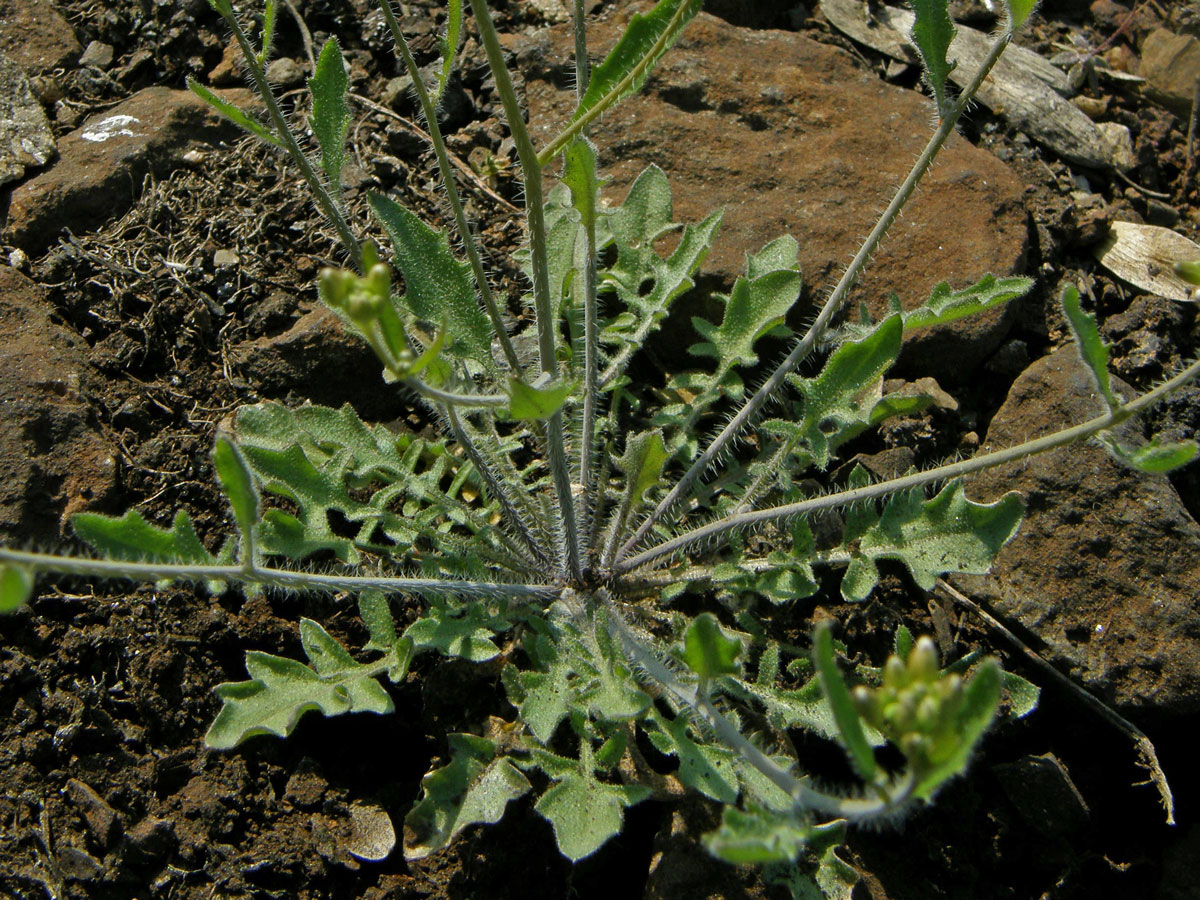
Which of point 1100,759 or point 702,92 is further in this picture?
point 702,92

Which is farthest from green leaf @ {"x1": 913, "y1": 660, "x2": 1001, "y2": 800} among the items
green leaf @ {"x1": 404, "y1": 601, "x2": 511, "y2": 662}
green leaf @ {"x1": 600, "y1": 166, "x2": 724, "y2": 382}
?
green leaf @ {"x1": 600, "y1": 166, "x2": 724, "y2": 382}

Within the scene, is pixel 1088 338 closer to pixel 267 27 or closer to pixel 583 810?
pixel 583 810

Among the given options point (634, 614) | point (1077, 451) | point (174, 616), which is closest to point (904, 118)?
point (1077, 451)

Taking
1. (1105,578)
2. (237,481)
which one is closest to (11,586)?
(237,481)

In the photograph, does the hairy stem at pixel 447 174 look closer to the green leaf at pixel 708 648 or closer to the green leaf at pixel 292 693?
the green leaf at pixel 292 693

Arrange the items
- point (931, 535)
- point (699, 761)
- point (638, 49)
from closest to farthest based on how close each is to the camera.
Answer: point (638, 49), point (699, 761), point (931, 535)

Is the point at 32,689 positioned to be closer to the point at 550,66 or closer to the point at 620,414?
the point at 620,414
